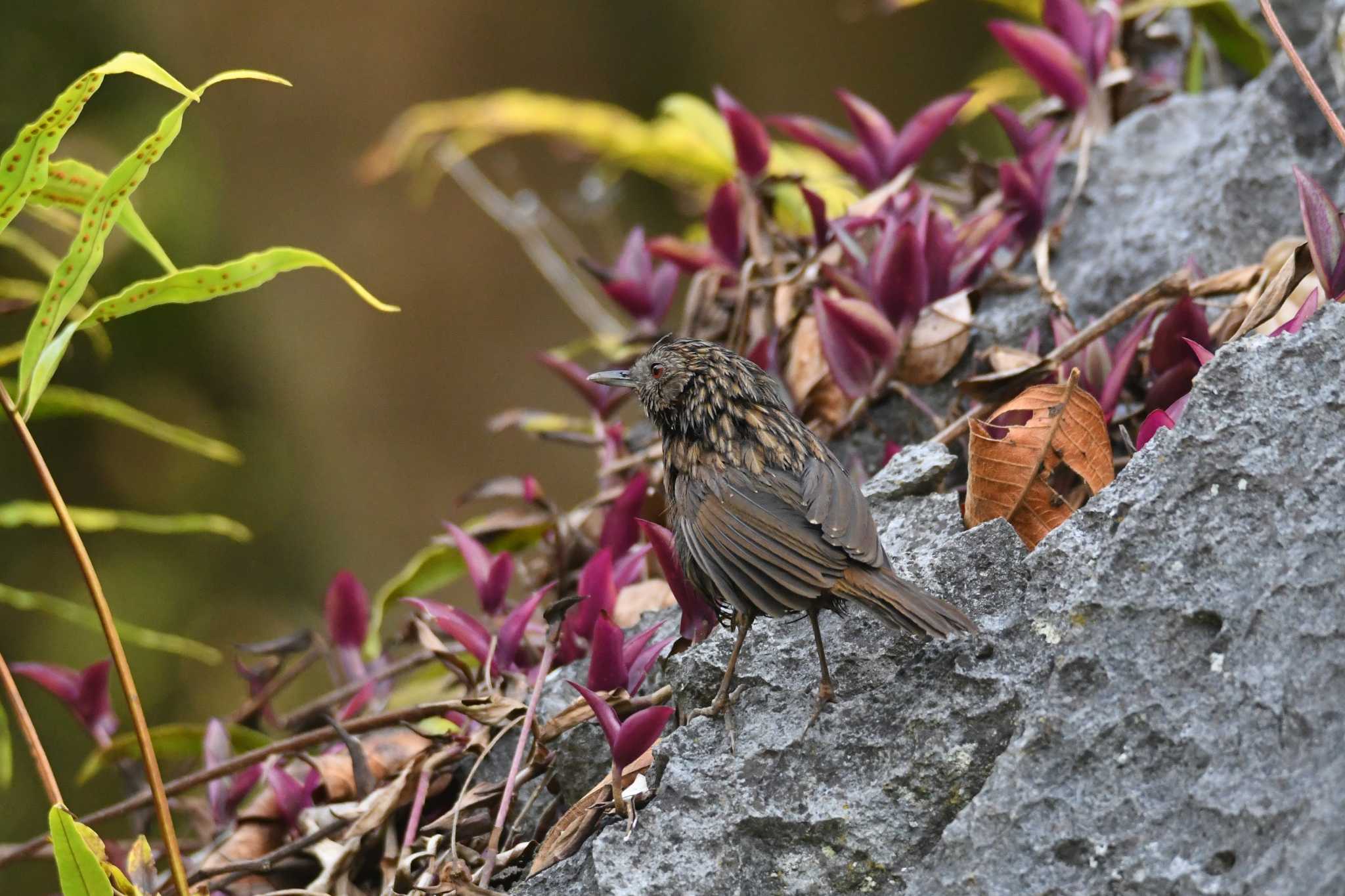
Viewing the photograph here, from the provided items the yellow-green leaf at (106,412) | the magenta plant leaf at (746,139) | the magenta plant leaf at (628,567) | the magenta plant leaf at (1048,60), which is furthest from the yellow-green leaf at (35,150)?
the magenta plant leaf at (1048,60)

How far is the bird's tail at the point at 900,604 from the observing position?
195cm

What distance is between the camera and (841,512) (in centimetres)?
222

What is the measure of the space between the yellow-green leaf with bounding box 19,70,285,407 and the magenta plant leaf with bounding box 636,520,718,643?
108 cm

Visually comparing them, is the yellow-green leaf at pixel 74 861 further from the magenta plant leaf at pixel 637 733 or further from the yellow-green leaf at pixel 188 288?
the magenta plant leaf at pixel 637 733

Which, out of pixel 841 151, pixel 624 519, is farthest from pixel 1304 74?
pixel 624 519

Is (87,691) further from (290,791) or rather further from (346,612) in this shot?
(290,791)

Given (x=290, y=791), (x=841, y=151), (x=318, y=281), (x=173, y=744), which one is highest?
(x=841, y=151)

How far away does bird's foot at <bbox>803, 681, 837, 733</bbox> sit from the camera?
206cm

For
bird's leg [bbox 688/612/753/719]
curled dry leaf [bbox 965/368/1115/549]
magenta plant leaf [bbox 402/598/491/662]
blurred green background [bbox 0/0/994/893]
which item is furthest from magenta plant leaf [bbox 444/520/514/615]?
blurred green background [bbox 0/0/994/893]

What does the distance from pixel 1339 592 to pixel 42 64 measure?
5.87 metres

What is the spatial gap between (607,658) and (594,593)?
243 millimetres

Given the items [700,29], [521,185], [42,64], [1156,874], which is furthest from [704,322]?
[700,29]

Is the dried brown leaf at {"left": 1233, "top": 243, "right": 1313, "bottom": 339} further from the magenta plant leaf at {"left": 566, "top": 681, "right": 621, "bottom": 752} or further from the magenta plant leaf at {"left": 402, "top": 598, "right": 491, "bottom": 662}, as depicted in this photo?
the magenta plant leaf at {"left": 402, "top": 598, "right": 491, "bottom": 662}

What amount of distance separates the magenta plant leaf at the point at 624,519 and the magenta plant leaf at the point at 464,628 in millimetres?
386
